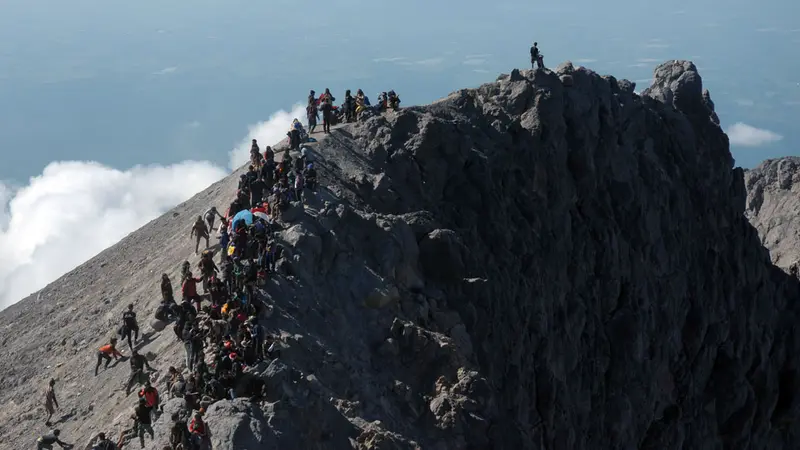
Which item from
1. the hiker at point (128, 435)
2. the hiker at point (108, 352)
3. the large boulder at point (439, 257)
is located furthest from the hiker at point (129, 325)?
the large boulder at point (439, 257)

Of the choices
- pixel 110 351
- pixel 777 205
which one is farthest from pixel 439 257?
pixel 777 205

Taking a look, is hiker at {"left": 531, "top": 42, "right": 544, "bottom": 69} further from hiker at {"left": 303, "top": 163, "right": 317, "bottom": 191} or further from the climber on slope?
the climber on slope

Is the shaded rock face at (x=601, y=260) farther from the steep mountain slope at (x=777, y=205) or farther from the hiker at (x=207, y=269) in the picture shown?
the steep mountain slope at (x=777, y=205)

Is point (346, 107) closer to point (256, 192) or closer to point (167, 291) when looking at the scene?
point (256, 192)

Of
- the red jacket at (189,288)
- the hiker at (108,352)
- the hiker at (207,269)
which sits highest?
the hiker at (207,269)

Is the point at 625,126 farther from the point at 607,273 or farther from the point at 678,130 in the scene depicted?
the point at 607,273

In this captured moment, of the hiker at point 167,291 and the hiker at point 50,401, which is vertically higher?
the hiker at point 167,291

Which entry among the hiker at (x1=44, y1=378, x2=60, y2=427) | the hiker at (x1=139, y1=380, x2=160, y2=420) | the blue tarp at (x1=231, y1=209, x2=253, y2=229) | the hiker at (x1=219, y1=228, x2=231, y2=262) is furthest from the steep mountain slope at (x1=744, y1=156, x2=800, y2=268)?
the hiker at (x1=139, y1=380, x2=160, y2=420)

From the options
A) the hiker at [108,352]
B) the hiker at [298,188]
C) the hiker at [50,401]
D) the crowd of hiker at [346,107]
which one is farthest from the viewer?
the crowd of hiker at [346,107]
